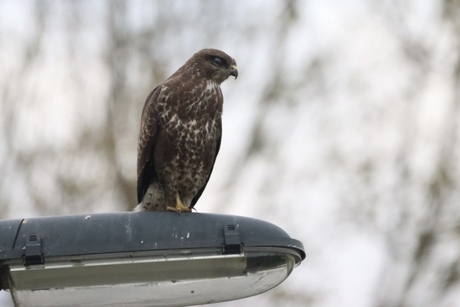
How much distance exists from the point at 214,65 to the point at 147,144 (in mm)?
625

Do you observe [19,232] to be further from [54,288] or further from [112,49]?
[112,49]

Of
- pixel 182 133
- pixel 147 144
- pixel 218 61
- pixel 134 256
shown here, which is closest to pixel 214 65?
pixel 218 61

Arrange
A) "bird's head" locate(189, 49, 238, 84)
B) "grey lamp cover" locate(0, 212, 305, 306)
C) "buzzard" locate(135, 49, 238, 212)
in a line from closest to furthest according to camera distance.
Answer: "grey lamp cover" locate(0, 212, 305, 306) < "buzzard" locate(135, 49, 238, 212) < "bird's head" locate(189, 49, 238, 84)

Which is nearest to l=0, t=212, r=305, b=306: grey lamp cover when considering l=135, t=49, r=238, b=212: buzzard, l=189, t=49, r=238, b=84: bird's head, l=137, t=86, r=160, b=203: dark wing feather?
l=135, t=49, r=238, b=212: buzzard

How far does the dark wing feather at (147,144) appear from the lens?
7418 millimetres

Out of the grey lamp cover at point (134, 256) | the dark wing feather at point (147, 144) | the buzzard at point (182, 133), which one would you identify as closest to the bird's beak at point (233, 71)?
the buzzard at point (182, 133)

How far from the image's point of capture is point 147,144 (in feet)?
24.5

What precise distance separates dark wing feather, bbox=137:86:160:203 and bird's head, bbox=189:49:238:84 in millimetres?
289

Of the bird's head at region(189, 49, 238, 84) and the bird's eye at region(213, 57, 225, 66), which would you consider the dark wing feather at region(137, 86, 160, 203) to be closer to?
the bird's head at region(189, 49, 238, 84)

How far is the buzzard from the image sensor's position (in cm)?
741

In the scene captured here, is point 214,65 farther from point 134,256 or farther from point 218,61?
point 134,256

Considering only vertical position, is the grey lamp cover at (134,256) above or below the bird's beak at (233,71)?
below

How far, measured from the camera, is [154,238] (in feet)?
16.5

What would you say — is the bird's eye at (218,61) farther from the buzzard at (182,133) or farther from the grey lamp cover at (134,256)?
the grey lamp cover at (134,256)
